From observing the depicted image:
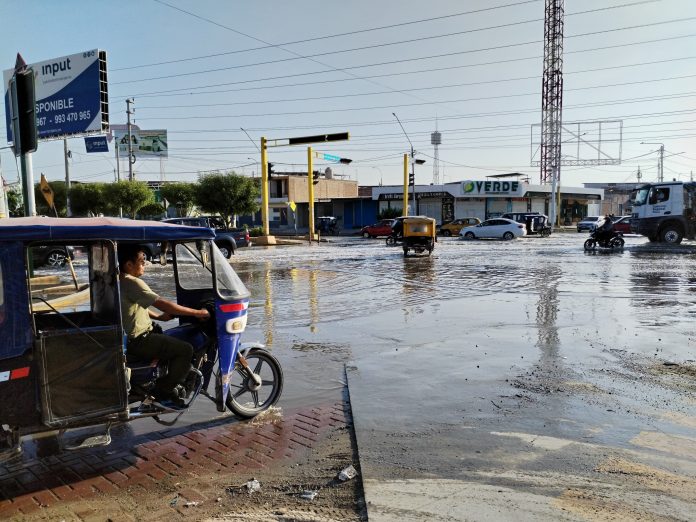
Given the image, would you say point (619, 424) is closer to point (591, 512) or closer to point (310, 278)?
point (591, 512)

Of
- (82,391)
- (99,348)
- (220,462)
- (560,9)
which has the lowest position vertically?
(220,462)

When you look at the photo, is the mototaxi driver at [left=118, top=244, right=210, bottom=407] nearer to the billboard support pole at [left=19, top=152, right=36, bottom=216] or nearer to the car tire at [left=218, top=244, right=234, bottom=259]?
the billboard support pole at [left=19, top=152, right=36, bottom=216]

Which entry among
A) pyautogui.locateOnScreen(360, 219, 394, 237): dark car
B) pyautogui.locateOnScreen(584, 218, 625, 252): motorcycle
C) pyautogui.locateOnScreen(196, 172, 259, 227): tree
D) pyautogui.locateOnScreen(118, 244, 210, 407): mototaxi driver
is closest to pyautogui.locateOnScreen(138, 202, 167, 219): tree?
pyautogui.locateOnScreen(196, 172, 259, 227): tree

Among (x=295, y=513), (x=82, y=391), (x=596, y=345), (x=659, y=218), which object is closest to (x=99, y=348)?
(x=82, y=391)

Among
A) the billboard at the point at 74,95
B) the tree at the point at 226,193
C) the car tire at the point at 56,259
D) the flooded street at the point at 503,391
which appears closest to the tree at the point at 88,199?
the tree at the point at 226,193

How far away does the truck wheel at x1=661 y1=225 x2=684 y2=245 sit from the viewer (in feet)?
97.0

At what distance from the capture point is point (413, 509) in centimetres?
367

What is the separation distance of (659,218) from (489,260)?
12538 millimetres

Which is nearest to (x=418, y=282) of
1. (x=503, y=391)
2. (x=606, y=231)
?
(x=503, y=391)

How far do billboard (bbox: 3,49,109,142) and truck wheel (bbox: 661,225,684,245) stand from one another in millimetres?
28119

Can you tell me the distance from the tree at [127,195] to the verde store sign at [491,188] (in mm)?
32359

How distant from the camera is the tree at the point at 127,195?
169ft

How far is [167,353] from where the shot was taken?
15.5ft

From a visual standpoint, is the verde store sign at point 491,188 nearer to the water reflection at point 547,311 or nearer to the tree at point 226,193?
the tree at point 226,193
